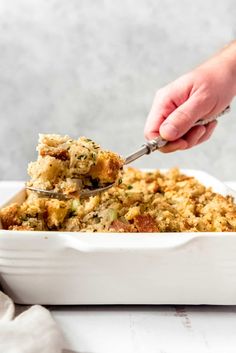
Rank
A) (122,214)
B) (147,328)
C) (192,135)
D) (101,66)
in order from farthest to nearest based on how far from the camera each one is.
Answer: (101,66)
(192,135)
(122,214)
(147,328)

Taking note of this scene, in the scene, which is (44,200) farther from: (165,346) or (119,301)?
(165,346)

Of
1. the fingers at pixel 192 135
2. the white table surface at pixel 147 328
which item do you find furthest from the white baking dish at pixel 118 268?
the fingers at pixel 192 135

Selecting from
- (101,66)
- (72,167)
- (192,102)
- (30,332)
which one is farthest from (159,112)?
(101,66)

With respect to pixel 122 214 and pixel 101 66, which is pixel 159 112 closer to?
pixel 122 214

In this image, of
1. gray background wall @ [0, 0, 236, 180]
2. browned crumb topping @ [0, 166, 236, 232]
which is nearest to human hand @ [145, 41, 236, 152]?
browned crumb topping @ [0, 166, 236, 232]

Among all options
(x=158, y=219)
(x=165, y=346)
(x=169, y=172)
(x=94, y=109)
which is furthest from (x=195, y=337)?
(x=94, y=109)

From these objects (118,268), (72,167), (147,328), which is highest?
(72,167)

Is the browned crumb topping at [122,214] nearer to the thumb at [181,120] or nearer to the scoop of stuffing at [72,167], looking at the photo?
the scoop of stuffing at [72,167]
